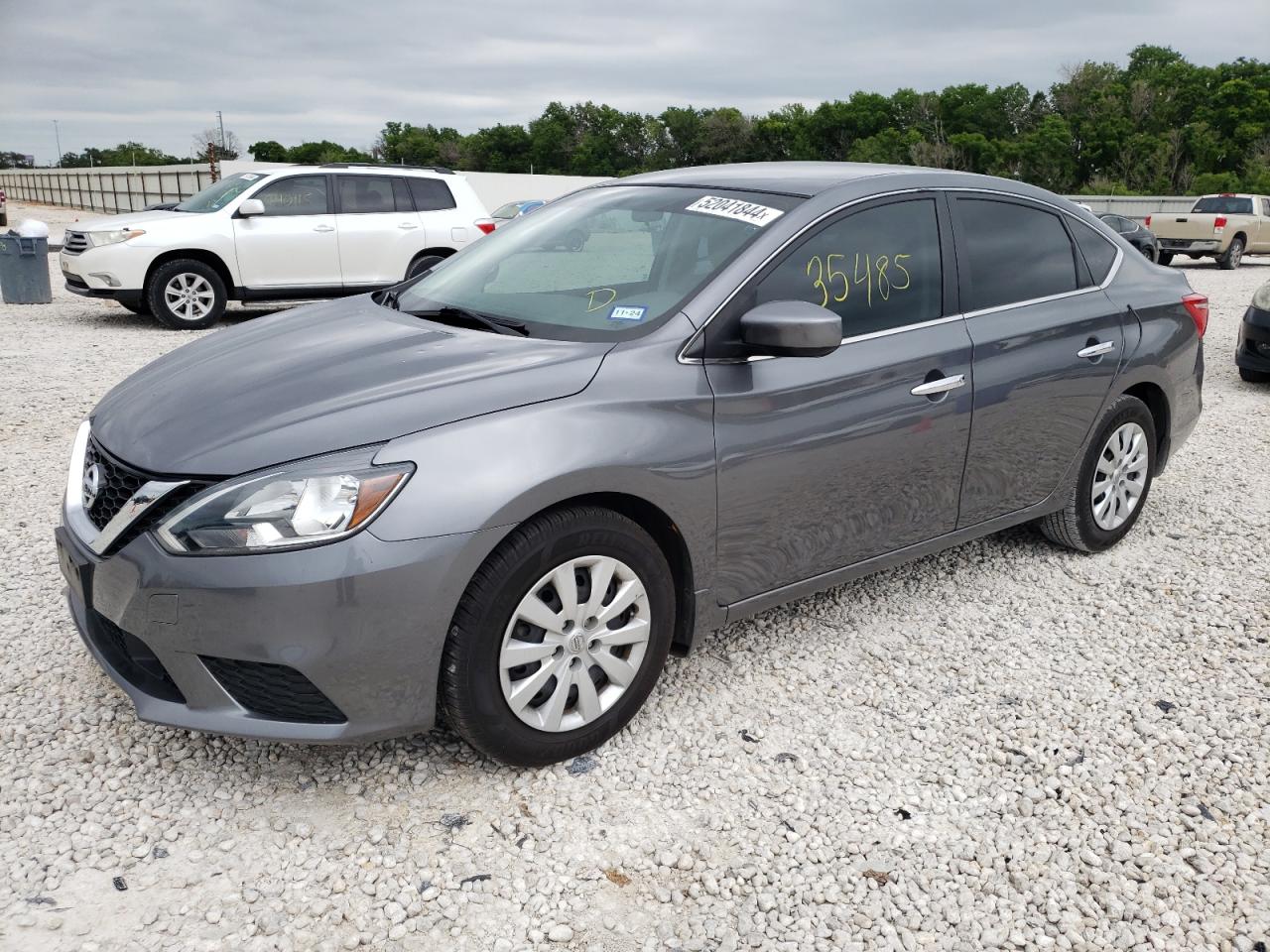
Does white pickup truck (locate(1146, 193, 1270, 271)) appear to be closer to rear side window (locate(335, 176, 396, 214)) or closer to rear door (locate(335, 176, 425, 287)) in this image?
rear door (locate(335, 176, 425, 287))

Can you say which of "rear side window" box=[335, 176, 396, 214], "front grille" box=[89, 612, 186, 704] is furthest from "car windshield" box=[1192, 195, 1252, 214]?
"front grille" box=[89, 612, 186, 704]

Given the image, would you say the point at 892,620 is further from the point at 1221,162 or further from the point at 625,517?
the point at 1221,162

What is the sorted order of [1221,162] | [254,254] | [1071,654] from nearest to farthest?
[1071,654]
[254,254]
[1221,162]

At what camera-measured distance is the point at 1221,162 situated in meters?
51.5

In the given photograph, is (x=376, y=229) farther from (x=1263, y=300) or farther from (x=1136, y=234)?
(x=1136, y=234)

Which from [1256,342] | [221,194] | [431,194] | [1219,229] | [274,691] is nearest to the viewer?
[274,691]

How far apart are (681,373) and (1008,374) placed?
1509 mm

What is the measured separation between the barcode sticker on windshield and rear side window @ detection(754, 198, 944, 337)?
0.49 ft

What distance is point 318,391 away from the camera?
2910 mm

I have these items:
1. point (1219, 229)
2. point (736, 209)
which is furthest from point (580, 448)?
point (1219, 229)

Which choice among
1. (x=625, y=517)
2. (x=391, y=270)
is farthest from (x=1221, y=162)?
(x=625, y=517)

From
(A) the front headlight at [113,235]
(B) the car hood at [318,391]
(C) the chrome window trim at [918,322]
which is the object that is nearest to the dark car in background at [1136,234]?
(A) the front headlight at [113,235]

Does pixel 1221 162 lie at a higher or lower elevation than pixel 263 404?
higher

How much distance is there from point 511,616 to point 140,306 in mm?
10814
